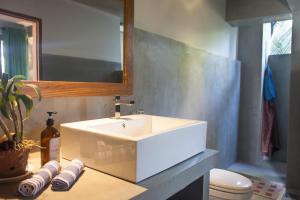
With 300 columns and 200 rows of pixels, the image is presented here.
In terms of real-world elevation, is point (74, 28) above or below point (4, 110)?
above

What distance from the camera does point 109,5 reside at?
1565 millimetres

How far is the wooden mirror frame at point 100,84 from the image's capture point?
1218mm

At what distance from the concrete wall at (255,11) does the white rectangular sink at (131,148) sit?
2.22 m

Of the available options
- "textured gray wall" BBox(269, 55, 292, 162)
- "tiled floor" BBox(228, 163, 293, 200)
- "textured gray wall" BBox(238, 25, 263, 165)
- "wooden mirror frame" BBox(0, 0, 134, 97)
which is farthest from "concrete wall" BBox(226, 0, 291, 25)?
"tiled floor" BBox(228, 163, 293, 200)

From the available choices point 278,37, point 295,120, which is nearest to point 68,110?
point 295,120

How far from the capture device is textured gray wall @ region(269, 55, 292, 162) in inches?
141

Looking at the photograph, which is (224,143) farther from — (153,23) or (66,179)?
(66,179)

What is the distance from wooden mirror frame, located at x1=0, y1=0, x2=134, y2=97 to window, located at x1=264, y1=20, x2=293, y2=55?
2683mm

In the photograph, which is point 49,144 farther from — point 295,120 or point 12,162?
point 295,120

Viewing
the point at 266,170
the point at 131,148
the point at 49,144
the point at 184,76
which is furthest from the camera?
the point at 266,170

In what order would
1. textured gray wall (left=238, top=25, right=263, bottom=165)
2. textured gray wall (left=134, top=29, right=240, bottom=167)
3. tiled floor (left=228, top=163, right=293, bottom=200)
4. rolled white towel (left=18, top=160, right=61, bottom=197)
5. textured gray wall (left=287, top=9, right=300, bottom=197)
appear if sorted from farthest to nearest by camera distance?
textured gray wall (left=238, top=25, right=263, bottom=165)
tiled floor (left=228, top=163, right=293, bottom=200)
textured gray wall (left=287, top=9, right=300, bottom=197)
textured gray wall (left=134, top=29, right=240, bottom=167)
rolled white towel (left=18, top=160, right=61, bottom=197)

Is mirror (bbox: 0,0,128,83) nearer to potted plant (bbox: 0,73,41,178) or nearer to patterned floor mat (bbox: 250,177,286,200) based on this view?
potted plant (bbox: 0,73,41,178)

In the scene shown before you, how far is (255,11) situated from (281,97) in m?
1.38

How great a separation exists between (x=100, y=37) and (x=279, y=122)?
315cm
